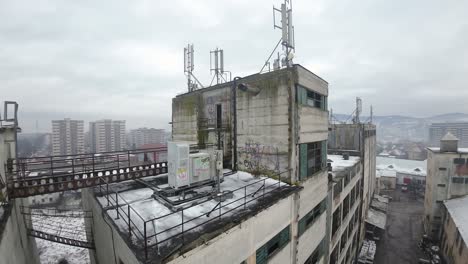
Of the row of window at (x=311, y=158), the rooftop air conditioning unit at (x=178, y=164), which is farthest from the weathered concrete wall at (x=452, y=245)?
the rooftop air conditioning unit at (x=178, y=164)

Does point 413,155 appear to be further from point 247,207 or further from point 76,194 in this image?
point 76,194

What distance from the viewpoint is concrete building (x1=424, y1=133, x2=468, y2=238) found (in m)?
26.6

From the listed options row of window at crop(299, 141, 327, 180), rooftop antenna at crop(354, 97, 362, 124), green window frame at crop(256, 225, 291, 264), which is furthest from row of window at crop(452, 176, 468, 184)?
green window frame at crop(256, 225, 291, 264)

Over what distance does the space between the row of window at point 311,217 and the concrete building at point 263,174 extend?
61 millimetres

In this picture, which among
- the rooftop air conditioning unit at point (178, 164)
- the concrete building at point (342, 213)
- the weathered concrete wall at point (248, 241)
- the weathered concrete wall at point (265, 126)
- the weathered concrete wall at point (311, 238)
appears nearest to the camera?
the weathered concrete wall at point (248, 241)

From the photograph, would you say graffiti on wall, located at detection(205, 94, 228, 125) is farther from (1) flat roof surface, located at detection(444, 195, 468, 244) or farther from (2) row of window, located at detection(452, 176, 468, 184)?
(2) row of window, located at detection(452, 176, 468, 184)

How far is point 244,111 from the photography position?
13.0 metres

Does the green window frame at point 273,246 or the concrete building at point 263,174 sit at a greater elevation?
the concrete building at point 263,174

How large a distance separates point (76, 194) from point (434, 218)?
75801mm

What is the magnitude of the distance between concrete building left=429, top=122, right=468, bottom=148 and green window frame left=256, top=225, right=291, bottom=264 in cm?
17917

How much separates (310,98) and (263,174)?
220 inches

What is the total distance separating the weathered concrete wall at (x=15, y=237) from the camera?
819cm

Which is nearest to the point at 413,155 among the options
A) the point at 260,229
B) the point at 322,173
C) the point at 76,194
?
the point at 322,173

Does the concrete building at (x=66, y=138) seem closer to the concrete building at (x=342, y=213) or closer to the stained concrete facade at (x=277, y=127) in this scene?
the stained concrete facade at (x=277, y=127)
